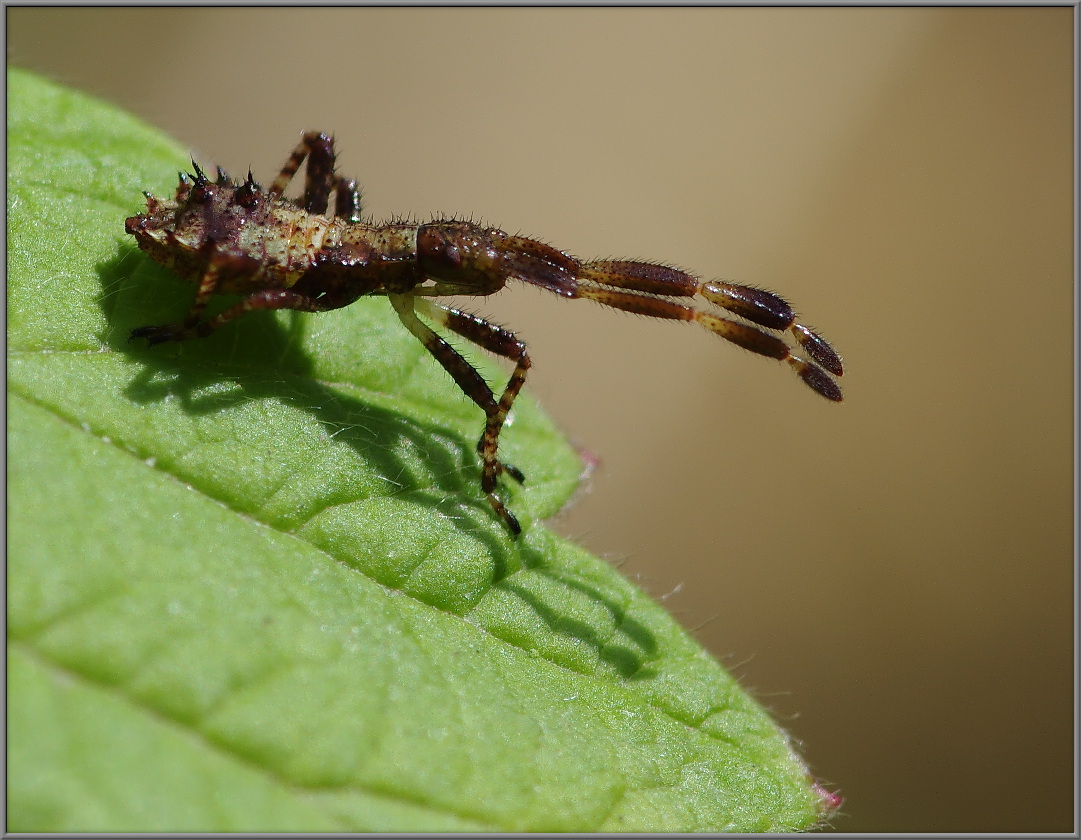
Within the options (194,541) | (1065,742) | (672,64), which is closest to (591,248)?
(672,64)

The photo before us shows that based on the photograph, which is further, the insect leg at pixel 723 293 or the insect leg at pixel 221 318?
the insect leg at pixel 723 293

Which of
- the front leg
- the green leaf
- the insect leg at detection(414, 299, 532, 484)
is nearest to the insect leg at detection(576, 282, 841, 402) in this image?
the insect leg at detection(414, 299, 532, 484)

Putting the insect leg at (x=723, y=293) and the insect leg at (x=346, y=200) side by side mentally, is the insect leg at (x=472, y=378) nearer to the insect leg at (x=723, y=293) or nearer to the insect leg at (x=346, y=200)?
the insect leg at (x=723, y=293)

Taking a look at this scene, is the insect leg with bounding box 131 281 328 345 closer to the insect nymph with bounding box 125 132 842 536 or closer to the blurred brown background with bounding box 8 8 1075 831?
the insect nymph with bounding box 125 132 842 536

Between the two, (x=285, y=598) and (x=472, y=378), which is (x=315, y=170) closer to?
(x=472, y=378)

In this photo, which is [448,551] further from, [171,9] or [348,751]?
[171,9]

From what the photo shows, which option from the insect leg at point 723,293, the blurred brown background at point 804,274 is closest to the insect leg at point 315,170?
the insect leg at point 723,293

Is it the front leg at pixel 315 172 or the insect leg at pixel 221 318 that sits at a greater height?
Answer: the front leg at pixel 315 172

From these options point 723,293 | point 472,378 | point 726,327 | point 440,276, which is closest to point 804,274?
point 723,293
